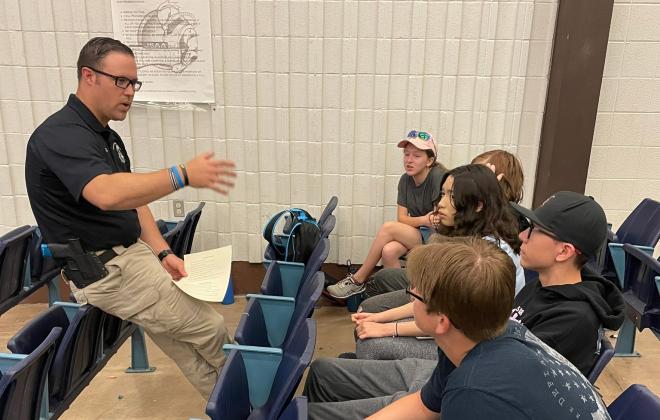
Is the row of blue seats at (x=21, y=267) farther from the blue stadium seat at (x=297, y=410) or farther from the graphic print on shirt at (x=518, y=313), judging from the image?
the graphic print on shirt at (x=518, y=313)

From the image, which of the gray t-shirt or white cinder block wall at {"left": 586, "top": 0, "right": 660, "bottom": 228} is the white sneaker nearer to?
the gray t-shirt

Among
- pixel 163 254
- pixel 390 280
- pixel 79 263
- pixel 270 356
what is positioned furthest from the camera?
pixel 390 280

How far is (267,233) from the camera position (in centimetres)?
324

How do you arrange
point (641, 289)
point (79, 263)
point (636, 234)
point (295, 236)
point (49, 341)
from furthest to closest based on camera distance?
point (295, 236)
point (636, 234)
point (641, 289)
point (79, 263)
point (49, 341)

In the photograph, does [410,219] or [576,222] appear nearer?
[576,222]

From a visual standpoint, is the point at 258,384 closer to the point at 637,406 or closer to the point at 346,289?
the point at 637,406

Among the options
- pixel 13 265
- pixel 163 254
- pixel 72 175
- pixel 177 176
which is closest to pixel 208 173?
pixel 177 176

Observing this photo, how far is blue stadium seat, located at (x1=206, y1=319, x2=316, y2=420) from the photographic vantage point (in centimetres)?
146

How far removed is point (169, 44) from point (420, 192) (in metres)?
1.81

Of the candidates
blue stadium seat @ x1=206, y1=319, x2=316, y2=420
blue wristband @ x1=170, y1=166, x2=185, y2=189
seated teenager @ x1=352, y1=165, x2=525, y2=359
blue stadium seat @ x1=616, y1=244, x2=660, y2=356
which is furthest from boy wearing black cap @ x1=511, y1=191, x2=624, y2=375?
blue wristband @ x1=170, y1=166, x2=185, y2=189

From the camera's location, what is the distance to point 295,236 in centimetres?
312

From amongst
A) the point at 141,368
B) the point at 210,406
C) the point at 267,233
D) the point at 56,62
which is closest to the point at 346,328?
the point at 267,233

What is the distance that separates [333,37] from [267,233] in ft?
4.24

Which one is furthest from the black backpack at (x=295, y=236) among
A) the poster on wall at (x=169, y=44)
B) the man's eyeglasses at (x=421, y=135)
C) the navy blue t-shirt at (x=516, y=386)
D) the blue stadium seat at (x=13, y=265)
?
the navy blue t-shirt at (x=516, y=386)
